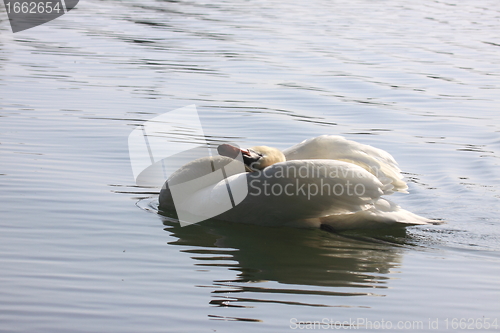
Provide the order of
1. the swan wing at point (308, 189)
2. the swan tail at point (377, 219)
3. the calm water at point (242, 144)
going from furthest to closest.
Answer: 1. the swan tail at point (377, 219)
2. the swan wing at point (308, 189)
3. the calm water at point (242, 144)

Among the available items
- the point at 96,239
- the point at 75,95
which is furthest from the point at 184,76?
the point at 96,239

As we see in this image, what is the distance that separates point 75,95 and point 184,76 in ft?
7.95

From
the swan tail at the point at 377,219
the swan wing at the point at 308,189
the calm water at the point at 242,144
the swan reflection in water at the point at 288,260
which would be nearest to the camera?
the calm water at the point at 242,144

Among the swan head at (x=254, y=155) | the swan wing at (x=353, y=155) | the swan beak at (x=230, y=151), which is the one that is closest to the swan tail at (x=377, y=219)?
the swan wing at (x=353, y=155)

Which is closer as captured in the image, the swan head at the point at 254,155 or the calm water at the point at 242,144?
the calm water at the point at 242,144

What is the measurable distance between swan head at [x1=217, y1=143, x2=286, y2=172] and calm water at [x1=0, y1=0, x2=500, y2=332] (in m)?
0.54

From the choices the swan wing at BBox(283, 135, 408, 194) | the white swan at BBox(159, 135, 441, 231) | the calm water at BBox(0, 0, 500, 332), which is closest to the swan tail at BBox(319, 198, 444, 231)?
the white swan at BBox(159, 135, 441, 231)

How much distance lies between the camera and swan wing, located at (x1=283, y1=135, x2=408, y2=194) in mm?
5812

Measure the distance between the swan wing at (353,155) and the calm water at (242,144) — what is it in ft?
1.60

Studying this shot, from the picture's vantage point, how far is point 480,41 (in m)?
17.2

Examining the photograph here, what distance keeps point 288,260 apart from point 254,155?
0.99 m

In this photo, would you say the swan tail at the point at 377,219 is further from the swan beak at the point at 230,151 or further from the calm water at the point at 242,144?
the swan beak at the point at 230,151

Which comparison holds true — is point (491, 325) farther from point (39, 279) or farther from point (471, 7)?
point (471, 7)

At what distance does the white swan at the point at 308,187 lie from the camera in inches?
207
